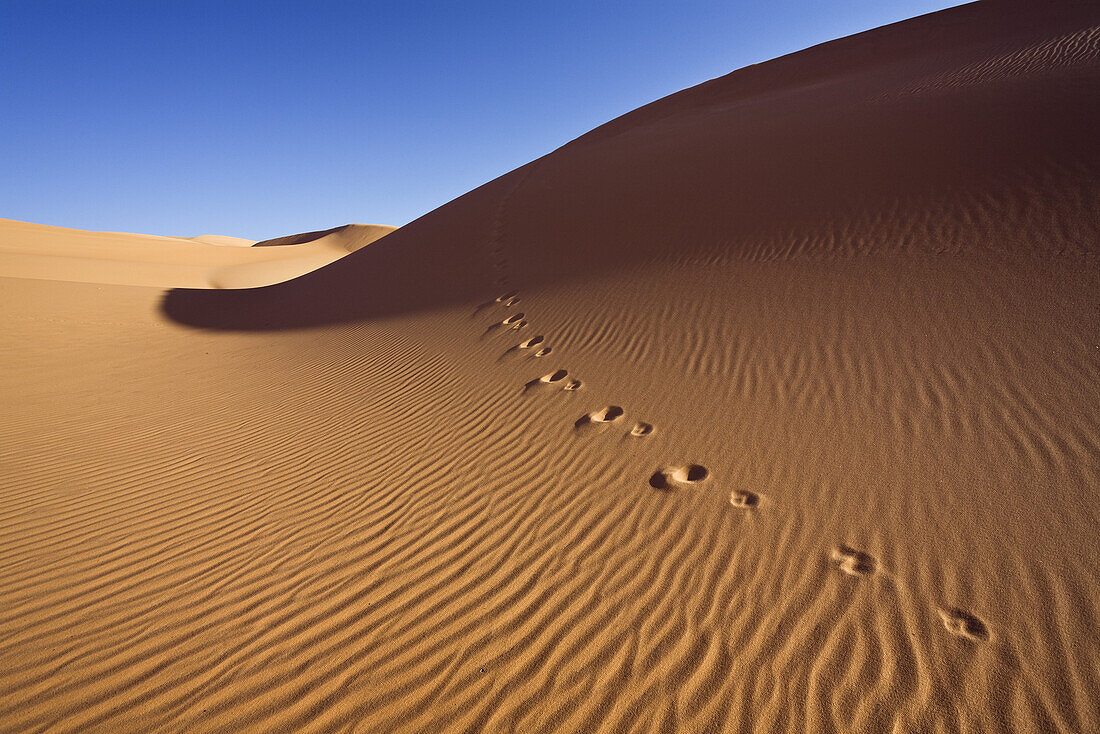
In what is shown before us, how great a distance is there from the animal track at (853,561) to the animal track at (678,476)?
1072 millimetres

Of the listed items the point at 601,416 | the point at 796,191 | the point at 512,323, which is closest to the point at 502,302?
the point at 512,323

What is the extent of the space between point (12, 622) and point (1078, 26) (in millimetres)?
21290

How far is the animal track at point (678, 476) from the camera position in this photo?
12.8ft

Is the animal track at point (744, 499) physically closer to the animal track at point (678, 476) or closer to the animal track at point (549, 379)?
the animal track at point (678, 476)

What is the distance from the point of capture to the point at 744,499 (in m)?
3.59

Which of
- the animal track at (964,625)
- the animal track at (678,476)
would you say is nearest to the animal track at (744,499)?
the animal track at (678,476)

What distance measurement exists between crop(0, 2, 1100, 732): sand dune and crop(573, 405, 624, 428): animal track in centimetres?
4

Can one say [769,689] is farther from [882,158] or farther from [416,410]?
[882,158]

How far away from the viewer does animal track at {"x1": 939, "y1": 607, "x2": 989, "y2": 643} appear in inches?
95.3

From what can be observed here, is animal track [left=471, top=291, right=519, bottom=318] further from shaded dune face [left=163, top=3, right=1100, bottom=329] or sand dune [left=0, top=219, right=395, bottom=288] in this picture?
sand dune [left=0, top=219, right=395, bottom=288]

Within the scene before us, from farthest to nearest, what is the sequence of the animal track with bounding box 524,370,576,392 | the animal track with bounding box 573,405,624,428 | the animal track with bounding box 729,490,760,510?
1. the animal track with bounding box 524,370,576,392
2. the animal track with bounding box 573,405,624,428
3. the animal track with bounding box 729,490,760,510

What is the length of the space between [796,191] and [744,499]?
6.78m

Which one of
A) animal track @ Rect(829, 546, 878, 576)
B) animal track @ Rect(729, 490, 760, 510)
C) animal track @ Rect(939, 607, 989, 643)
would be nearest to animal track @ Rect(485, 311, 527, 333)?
animal track @ Rect(729, 490, 760, 510)

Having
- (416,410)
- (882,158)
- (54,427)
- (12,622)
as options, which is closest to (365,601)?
(12,622)
